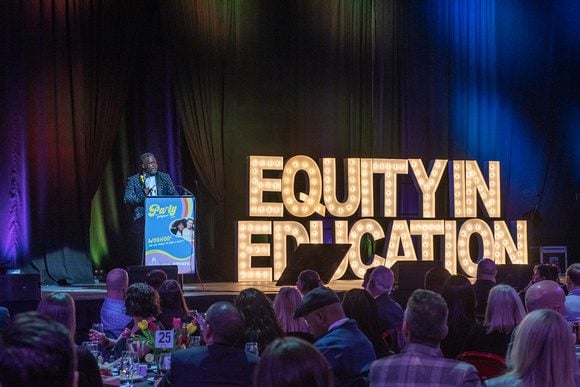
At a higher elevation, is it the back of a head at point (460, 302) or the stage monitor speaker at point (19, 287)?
the back of a head at point (460, 302)

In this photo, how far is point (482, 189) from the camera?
44.5ft

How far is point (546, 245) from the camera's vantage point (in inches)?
588

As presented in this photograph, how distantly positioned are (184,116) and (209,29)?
131 centimetres

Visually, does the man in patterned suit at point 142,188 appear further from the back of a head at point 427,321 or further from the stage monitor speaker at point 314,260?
the back of a head at point 427,321

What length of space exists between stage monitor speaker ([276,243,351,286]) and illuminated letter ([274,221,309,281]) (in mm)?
2017

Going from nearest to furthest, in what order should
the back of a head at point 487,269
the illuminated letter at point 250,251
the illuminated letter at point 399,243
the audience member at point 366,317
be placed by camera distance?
the audience member at point 366,317 < the back of a head at point 487,269 < the illuminated letter at point 250,251 < the illuminated letter at point 399,243

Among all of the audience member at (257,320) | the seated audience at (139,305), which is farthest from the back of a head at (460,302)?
the seated audience at (139,305)

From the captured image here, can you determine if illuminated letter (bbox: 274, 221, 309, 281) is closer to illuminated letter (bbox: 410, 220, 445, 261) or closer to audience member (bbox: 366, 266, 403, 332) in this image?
illuminated letter (bbox: 410, 220, 445, 261)

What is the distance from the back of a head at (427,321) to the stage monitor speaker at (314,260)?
6.37 meters

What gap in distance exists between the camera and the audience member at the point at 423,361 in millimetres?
2916

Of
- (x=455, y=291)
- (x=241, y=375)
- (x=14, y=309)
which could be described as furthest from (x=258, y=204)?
(x=241, y=375)

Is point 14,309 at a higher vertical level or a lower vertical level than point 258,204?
lower

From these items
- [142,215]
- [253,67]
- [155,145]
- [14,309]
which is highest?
[253,67]

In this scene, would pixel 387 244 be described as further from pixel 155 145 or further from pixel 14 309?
pixel 14 309
